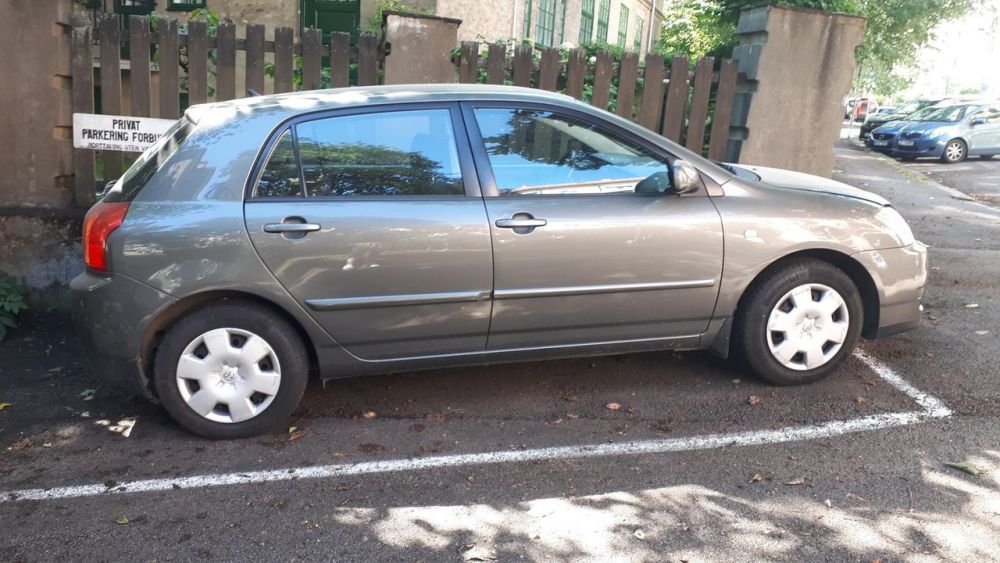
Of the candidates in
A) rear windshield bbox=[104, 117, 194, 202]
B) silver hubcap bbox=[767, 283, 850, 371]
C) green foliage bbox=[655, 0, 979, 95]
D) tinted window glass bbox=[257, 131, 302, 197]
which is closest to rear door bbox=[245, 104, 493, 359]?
tinted window glass bbox=[257, 131, 302, 197]

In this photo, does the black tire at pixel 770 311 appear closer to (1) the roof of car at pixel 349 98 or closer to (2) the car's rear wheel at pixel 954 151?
(1) the roof of car at pixel 349 98

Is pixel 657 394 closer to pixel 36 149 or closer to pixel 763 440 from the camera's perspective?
pixel 763 440

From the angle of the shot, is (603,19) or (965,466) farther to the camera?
(603,19)

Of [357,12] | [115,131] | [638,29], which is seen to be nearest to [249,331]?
[115,131]

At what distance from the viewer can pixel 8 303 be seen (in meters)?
5.79

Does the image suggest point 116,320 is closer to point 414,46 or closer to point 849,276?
point 414,46

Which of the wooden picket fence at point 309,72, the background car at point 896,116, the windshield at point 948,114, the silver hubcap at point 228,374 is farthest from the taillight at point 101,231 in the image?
the background car at point 896,116

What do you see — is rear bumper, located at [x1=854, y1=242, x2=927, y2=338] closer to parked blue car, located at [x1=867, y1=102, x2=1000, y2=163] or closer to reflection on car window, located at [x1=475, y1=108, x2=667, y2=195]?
reflection on car window, located at [x1=475, y1=108, x2=667, y2=195]

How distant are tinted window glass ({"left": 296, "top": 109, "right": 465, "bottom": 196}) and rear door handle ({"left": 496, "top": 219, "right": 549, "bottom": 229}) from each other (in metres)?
0.26

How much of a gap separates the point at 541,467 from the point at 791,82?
16.8 ft

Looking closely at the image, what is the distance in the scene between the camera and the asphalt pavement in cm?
324

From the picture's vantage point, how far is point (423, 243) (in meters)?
4.07

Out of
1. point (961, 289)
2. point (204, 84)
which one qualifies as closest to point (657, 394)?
point (961, 289)

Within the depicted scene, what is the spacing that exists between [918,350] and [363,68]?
4467mm
